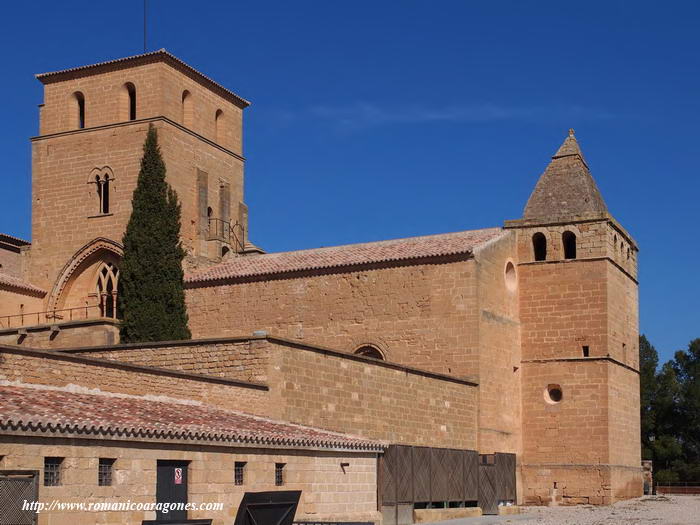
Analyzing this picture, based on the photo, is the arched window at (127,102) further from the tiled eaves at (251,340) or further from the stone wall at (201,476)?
the stone wall at (201,476)

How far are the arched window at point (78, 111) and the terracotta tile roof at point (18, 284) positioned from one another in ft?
18.0

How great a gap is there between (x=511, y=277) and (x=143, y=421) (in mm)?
17754

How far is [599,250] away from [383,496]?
1284 cm

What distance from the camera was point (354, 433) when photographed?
75.0 ft

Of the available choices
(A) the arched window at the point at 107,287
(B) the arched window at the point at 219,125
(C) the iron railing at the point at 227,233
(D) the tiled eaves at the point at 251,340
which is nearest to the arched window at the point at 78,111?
(B) the arched window at the point at 219,125

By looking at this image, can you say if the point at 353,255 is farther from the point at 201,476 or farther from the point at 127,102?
the point at 201,476

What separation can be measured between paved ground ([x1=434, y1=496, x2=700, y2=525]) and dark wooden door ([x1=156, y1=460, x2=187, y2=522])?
7.91 metres

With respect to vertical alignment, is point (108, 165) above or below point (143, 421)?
above

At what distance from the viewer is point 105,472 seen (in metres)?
14.4

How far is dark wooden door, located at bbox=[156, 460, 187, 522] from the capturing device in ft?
49.8

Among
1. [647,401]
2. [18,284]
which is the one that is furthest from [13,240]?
[647,401]

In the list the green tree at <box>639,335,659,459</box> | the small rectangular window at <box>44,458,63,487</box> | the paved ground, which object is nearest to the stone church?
the small rectangular window at <box>44,458,63,487</box>

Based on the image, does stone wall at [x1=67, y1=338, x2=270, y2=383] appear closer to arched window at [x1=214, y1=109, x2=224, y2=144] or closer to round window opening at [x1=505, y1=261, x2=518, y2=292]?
round window opening at [x1=505, y1=261, x2=518, y2=292]

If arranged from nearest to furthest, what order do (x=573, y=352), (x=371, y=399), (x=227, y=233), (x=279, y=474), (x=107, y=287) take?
1. (x=279, y=474)
2. (x=371, y=399)
3. (x=573, y=352)
4. (x=107, y=287)
5. (x=227, y=233)
